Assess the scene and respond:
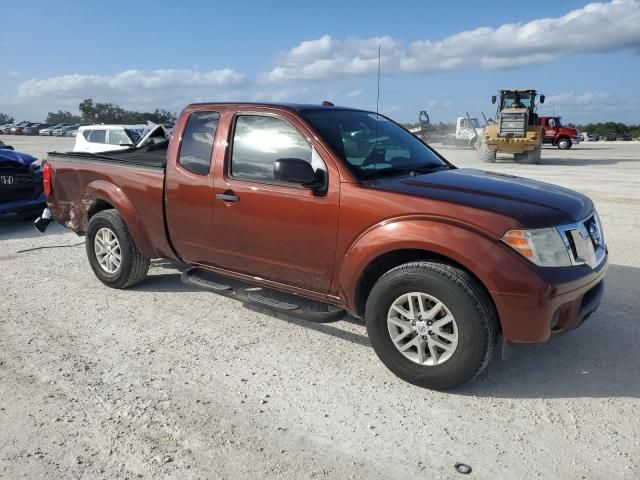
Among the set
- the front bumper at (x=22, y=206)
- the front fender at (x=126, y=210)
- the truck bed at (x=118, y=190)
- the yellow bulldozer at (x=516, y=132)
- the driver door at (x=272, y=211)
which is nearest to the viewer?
the driver door at (x=272, y=211)

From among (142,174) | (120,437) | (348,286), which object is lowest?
(120,437)

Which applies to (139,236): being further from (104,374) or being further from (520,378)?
(520,378)

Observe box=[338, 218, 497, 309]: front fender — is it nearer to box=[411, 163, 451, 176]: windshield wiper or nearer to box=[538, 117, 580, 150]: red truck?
box=[411, 163, 451, 176]: windshield wiper

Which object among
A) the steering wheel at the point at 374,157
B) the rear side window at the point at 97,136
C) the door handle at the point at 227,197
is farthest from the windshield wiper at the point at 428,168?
the rear side window at the point at 97,136

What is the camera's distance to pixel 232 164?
4.34m

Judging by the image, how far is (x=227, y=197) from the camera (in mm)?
4273

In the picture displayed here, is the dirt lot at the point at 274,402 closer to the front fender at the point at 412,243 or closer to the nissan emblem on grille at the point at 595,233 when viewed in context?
the front fender at the point at 412,243

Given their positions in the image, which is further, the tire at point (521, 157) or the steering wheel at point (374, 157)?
the tire at point (521, 157)

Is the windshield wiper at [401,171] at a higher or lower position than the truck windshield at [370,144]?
lower

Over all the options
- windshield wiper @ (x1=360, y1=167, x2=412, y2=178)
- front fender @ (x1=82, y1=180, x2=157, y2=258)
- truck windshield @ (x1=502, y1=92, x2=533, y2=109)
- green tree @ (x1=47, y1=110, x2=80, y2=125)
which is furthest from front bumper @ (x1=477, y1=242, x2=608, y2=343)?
green tree @ (x1=47, y1=110, x2=80, y2=125)

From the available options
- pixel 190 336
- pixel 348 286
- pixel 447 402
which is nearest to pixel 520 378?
pixel 447 402

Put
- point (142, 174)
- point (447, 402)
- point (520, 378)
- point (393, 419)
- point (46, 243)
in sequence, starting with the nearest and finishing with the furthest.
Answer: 1. point (393, 419)
2. point (447, 402)
3. point (520, 378)
4. point (142, 174)
5. point (46, 243)

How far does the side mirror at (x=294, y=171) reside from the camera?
364 cm

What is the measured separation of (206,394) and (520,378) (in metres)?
2.03
